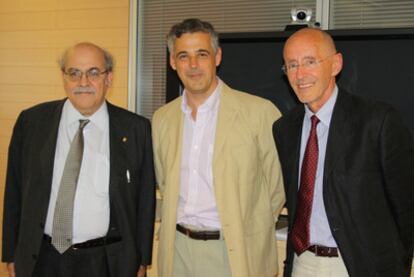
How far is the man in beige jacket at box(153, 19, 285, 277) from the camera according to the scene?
2303 mm

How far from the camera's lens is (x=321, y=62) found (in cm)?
202

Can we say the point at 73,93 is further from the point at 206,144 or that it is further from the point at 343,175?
the point at 343,175

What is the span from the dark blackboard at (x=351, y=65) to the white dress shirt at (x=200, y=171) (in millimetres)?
1247

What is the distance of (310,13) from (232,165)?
169 cm

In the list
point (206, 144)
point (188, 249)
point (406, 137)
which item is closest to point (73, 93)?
point (206, 144)

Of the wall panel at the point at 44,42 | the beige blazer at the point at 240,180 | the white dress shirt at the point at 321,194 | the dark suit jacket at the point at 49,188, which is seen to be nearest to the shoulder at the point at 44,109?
the dark suit jacket at the point at 49,188

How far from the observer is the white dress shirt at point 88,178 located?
7.22ft

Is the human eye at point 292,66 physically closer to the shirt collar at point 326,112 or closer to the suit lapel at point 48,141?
the shirt collar at point 326,112

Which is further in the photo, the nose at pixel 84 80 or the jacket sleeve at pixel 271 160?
the jacket sleeve at pixel 271 160

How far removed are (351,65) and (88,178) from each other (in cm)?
197

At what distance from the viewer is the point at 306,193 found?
79.3 inches

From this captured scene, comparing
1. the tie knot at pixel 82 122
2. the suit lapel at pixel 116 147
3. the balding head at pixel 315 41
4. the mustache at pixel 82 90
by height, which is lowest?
the suit lapel at pixel 116 147

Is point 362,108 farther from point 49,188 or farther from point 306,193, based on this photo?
point 49,188

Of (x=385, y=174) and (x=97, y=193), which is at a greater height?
(x=385, y=174)
